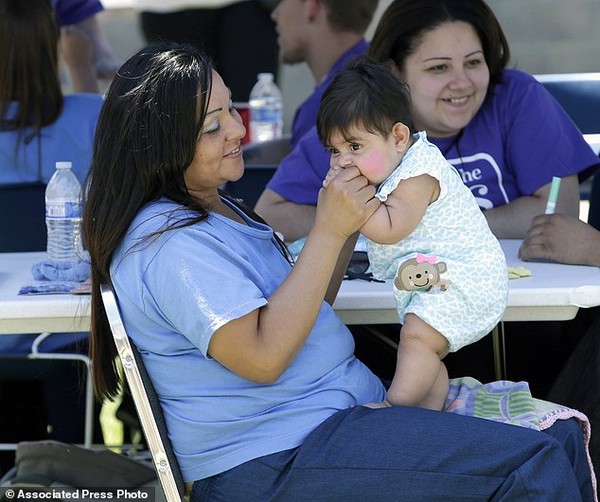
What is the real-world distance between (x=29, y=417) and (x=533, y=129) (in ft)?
6.18

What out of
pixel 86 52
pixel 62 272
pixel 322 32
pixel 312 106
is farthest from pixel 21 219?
pixel 86 52

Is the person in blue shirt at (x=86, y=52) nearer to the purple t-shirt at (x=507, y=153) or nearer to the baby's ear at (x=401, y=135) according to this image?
the purple t-shirt at (x=507, y=153)

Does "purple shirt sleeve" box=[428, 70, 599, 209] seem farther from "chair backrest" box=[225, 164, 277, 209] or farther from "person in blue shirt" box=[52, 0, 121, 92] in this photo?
"person in blue shirt" box=[52, 0, 121, 92]

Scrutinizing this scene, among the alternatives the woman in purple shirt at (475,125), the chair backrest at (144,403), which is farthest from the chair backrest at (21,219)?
the chair backrest at (144,403)

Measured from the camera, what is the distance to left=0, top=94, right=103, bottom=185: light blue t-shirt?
11.1ft

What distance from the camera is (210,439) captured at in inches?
77.8

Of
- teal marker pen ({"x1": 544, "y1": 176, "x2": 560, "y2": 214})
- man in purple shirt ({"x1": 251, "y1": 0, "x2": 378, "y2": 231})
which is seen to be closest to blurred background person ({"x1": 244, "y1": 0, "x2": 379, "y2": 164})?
man in purple shirt ({"x1": 251, "y1": 0, "x2": 378, "y2": 231})

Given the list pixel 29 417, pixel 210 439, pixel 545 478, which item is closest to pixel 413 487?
pixel 545 478

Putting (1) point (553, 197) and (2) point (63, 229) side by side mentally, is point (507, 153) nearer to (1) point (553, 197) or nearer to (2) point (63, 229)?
(1) point (553, 197)

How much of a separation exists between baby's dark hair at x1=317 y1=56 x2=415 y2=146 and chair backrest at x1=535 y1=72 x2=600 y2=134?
2.36 m

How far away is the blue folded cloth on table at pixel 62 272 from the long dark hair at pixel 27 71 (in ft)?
3.04

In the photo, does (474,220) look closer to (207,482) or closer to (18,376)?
(207,482)

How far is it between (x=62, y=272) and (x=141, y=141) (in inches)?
27.9

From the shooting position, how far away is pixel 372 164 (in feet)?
6.87
